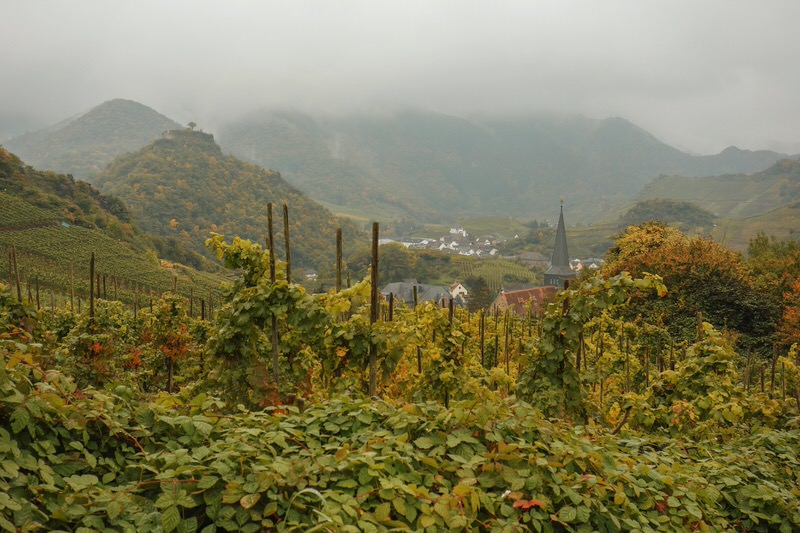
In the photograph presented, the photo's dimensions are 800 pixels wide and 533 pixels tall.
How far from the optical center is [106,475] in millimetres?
2740

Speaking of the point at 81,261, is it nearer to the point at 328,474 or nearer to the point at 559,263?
the point at 328,474

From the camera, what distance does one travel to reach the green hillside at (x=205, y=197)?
360 feet

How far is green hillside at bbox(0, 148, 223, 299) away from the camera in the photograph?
45031 mm

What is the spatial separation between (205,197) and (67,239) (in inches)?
2600

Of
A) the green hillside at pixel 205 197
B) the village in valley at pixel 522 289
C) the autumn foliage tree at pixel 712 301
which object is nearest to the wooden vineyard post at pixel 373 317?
the village in valley at pixel 522 289

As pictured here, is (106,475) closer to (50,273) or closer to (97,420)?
(97,420)

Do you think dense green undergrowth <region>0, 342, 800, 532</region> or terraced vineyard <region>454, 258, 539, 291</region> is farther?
terraced vineyard <region>454, 258, 539, 291</region>

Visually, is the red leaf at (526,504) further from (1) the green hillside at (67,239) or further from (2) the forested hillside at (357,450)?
(1) the green hillside at (67,239)

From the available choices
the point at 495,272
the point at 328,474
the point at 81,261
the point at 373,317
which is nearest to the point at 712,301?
the point at 373,317

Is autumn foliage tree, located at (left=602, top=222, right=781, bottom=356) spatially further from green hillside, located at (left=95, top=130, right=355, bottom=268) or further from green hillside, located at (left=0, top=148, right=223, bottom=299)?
green hillside, located at (left=95, top=130, right=355, bottom=268)

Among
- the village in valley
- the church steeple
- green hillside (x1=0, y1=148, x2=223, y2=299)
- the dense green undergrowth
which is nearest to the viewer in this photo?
the dense green undergrowth

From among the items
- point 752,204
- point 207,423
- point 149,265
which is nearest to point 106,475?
point 207,423

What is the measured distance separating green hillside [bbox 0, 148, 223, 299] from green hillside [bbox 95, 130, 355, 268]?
34.6 meters

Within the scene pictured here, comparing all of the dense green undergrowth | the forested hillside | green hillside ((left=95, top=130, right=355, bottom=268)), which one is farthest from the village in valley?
green hillside ((left=95, top=130, right=355, bottom=268))
